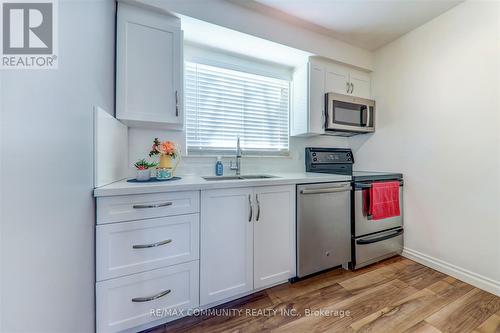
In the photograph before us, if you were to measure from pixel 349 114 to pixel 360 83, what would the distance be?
492 mm

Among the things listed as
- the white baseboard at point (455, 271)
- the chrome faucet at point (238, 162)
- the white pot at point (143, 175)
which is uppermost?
the chrome faucet at point (238, 162)

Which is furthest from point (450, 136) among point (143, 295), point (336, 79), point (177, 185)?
point (143, 295)

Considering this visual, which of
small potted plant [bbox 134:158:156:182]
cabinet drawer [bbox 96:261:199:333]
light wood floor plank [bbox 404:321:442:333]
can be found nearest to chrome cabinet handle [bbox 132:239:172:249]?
cabinet drawer [bbox 96:261:199:333]

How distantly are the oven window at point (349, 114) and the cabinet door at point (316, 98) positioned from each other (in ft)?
0.52

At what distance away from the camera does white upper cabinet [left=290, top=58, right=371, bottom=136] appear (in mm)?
2160

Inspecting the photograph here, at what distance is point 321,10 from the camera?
1771 millimetres

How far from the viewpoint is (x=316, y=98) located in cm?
219

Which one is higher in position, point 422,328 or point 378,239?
point 378,239

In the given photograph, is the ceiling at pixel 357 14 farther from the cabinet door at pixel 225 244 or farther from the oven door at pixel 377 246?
the oven door at pixel 377 246

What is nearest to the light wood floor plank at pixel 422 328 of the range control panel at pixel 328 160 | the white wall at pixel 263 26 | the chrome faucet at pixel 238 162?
the range control panel at pixel 328 160

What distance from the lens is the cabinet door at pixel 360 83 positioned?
2404mm

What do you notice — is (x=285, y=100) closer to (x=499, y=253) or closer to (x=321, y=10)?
(x=321, y=10)
